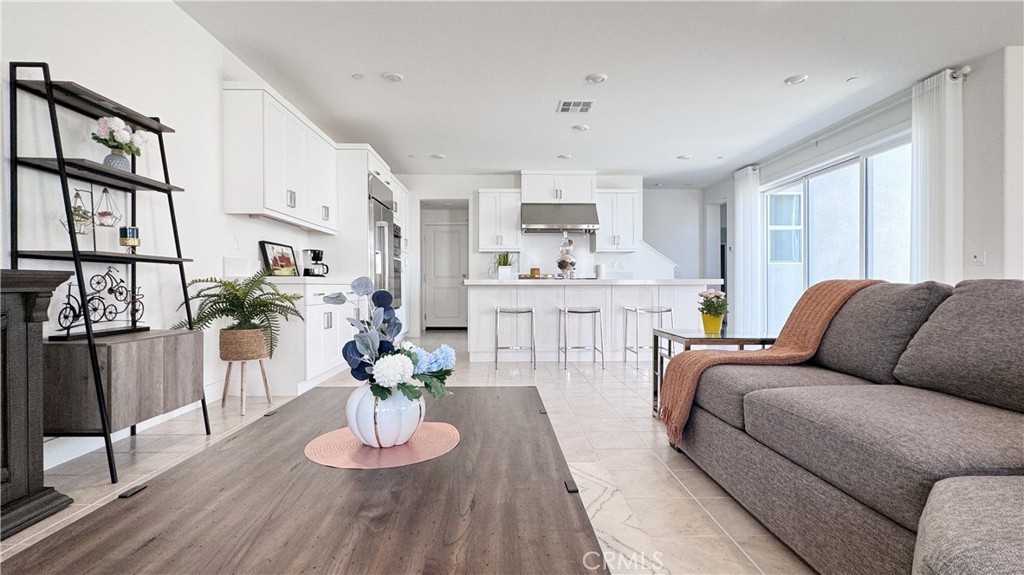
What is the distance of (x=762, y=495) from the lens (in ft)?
5.25

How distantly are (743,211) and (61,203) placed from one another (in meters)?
7.51

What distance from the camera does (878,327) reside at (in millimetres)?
1922

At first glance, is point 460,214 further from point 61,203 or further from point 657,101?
point 61,203

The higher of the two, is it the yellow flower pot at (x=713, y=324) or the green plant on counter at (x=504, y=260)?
the green plant on counter at (x=504, y=260)

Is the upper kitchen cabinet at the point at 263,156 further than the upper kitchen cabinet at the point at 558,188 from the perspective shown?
No

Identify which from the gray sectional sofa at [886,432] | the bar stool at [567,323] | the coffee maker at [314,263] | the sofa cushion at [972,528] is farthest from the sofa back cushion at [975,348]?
the coffee maker at [314,263]

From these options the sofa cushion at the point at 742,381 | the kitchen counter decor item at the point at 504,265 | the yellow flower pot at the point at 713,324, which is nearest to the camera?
the sofa cushion at the point at 742,381

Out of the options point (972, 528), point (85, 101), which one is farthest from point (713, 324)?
point (85, 101)

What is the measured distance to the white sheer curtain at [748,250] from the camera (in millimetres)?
6738

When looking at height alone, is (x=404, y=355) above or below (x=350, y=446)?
above

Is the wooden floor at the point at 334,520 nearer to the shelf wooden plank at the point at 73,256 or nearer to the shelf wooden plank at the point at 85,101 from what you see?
the shelf wooden plank at the point at 73,256

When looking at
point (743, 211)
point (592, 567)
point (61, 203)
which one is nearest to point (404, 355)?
point (592, 567)

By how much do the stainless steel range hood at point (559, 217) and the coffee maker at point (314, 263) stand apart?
121 inches

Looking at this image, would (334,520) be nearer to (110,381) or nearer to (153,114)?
(110,381)
